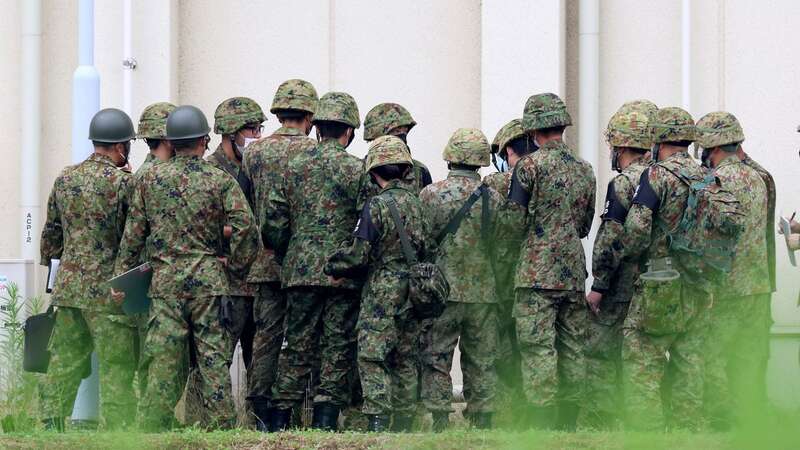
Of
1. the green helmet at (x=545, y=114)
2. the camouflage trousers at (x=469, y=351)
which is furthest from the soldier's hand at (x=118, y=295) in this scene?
the green helmet at (x=545, y=114)

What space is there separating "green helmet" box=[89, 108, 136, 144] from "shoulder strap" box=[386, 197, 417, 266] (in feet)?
6.08

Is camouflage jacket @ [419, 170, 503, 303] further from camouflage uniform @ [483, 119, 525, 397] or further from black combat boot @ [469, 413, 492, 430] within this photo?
black combat boot @ [469, 413, 492, 430]

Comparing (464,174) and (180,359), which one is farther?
(464,174)

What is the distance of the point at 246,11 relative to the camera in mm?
12695

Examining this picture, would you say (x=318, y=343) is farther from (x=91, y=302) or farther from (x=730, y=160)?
(x=730, y=160)

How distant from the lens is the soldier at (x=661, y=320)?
28.7 ft

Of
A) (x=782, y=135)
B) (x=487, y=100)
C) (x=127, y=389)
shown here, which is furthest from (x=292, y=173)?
(x=782, y=135)

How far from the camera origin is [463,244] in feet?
31.1

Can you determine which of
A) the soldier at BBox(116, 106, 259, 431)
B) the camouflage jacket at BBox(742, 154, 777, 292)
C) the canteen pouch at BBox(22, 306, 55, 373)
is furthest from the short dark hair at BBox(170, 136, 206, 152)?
the camouflage jacket at BBox(742, 154, 777, 292)

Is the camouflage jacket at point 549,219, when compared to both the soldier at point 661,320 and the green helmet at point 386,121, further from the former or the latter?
the green helmet at point 386,121

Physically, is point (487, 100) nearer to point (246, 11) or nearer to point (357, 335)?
point (246, 11)

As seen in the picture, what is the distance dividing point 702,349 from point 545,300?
1.06m

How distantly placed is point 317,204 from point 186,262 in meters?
1.04

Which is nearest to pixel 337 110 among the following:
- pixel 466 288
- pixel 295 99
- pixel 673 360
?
pixel 295 99
